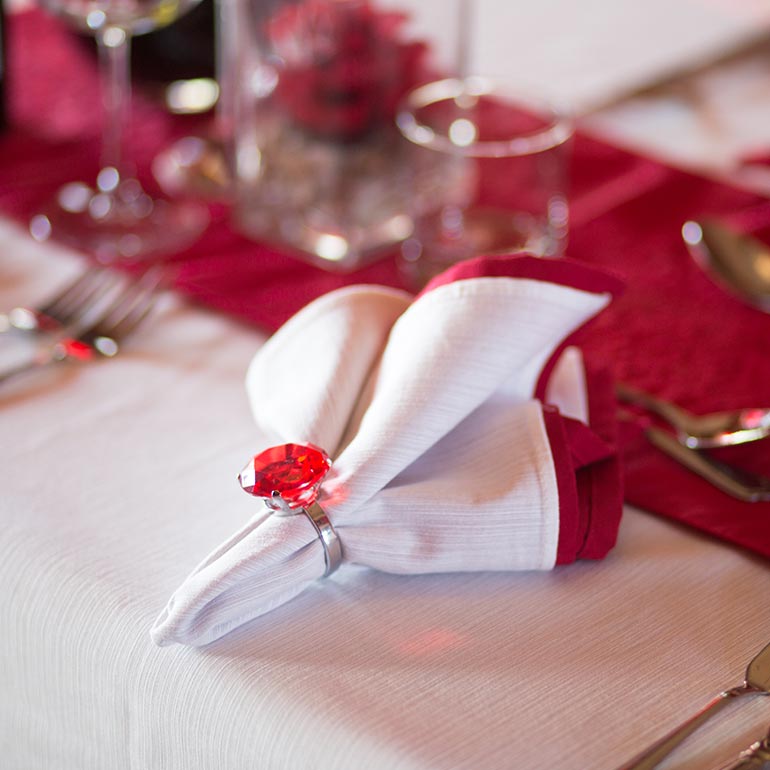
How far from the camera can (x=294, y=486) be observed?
Result: 479 millimetres

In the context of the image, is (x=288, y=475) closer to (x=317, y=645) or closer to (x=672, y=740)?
(x=317, y=645)

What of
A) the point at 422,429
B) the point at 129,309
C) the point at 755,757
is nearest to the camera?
the point at 755,757

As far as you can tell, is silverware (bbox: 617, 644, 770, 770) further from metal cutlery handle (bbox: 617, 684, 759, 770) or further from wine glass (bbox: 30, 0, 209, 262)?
wine glass (bbox: 30, 0, 209, 262)

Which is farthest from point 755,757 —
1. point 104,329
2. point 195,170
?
point 195,170

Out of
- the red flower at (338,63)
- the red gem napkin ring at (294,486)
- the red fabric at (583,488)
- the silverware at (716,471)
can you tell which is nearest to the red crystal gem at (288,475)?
the red gem napkin ring at (294,486)

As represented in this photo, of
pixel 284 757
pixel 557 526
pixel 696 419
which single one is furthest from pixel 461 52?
pixel 284 757

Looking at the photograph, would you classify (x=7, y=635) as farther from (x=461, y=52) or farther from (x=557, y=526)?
(x=461, y=52)

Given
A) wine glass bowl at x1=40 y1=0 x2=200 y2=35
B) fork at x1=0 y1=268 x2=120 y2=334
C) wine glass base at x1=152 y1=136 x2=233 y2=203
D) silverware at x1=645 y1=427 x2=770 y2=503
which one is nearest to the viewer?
silverware at x1=645 y1=427 x2=770 y2=503

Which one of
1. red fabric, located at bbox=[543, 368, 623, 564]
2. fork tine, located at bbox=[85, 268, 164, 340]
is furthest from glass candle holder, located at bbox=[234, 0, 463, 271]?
red fabric, located at bbox=[543, 368, 623, 564]

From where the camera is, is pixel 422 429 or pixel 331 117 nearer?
pixel 422 429

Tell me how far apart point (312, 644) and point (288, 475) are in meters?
0.07

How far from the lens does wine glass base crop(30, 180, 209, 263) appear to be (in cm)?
85

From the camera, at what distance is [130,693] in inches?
18.6

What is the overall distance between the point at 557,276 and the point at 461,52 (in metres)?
0.43
